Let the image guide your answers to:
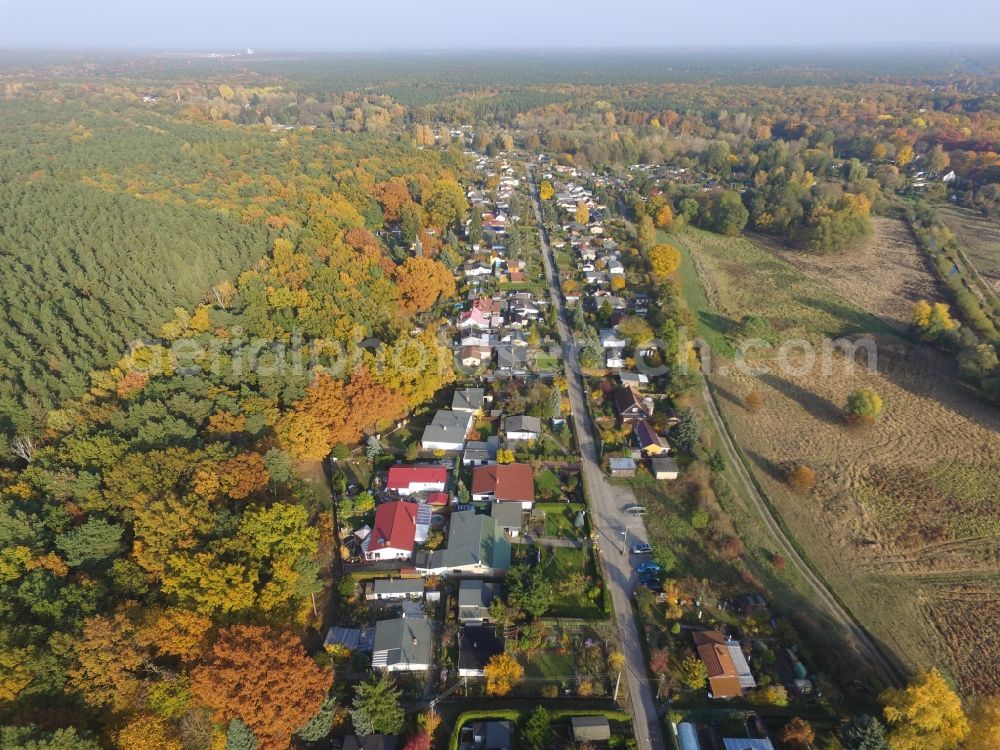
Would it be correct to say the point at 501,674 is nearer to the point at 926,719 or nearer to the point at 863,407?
the point at 926,719

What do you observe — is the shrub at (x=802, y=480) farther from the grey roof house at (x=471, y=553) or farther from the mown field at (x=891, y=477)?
the grey roof house at (x=471, y=553)

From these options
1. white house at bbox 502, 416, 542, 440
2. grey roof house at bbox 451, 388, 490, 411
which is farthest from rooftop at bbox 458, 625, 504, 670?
grey roof house at bbox 451, 388, 490, 411

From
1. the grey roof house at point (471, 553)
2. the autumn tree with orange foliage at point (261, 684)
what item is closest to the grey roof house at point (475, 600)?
the grey roof house at point (471, 553)

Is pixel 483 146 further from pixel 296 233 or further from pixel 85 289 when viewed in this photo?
pixel 85 289

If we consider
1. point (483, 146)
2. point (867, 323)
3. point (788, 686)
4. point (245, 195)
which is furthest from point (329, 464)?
point (483, 146)

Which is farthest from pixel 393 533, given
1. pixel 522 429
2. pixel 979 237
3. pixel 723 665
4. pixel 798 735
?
pixel 979 237
